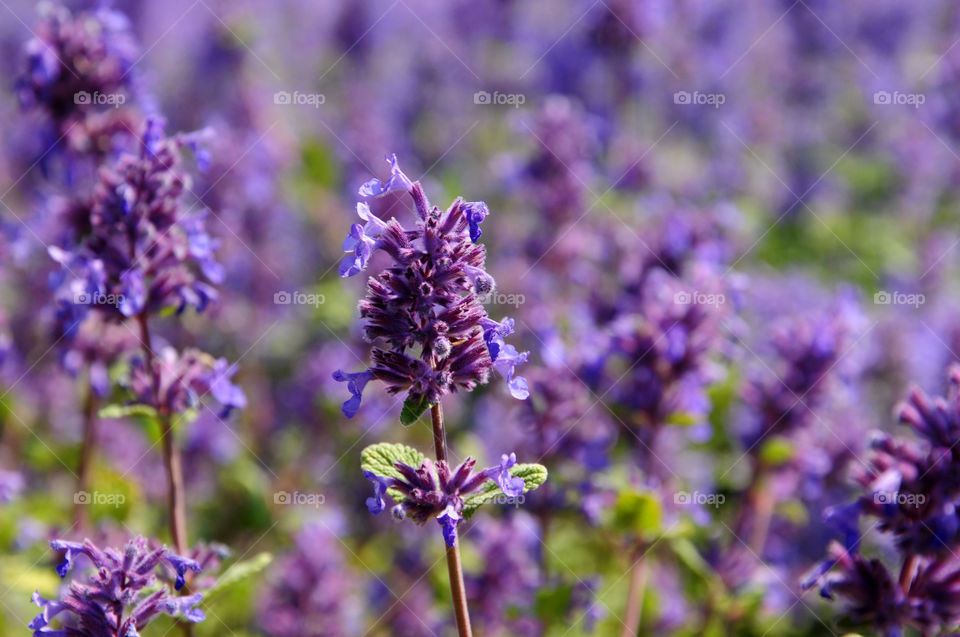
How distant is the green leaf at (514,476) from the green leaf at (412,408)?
329 mm

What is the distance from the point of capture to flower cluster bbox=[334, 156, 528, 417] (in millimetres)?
2885

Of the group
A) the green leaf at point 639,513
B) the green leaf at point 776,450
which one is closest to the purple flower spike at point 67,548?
the green leaf at point 639,513

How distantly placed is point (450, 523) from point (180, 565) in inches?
39.8

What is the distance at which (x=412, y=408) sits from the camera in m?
2.94

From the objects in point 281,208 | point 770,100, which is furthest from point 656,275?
point 770,100

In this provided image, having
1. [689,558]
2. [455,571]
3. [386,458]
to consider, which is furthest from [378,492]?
[689,558]

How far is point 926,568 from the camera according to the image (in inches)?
150

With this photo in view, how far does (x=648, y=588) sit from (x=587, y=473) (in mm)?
1141

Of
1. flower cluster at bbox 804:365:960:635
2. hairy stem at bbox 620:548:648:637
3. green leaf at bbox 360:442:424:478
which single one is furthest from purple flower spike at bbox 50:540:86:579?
hairy stem at bbox 620:548:648:637

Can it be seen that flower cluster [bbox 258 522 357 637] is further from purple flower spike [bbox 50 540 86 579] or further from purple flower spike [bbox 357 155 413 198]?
purple flower spike [bbox 357 155 413 198]

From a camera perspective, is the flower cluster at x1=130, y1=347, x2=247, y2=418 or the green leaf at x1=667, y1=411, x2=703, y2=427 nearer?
the flower cluster at x1=130, y1=347, x2=247, y2=418

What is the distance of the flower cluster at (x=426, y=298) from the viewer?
2.88 meters

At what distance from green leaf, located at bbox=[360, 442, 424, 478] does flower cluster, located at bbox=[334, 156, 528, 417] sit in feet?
0.67

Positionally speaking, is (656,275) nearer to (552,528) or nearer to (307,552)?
(552,528)
